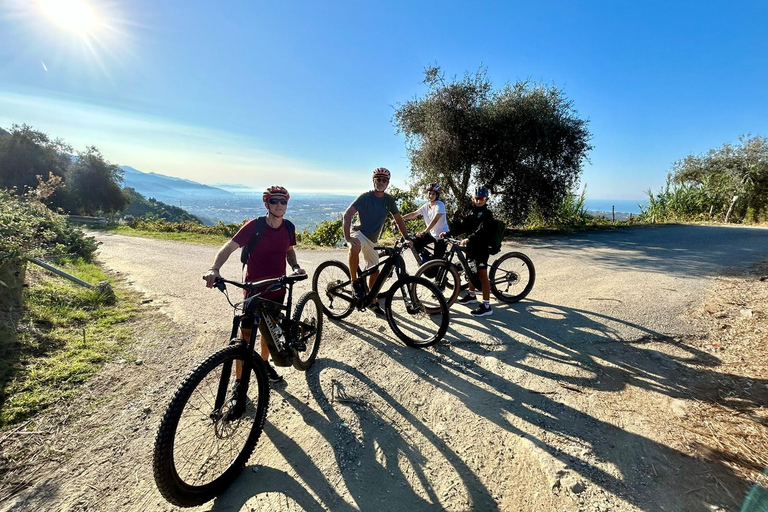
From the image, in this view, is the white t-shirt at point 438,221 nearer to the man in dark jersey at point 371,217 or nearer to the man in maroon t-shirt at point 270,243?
the man in dark jersey at point 371,217

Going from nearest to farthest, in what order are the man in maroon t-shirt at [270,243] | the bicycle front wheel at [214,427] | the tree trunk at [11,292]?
the bicycle front wheel at [214,427], the man in maroon t-shirt at [270,243], the tree trunk at [11,292]

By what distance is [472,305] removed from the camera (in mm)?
5637

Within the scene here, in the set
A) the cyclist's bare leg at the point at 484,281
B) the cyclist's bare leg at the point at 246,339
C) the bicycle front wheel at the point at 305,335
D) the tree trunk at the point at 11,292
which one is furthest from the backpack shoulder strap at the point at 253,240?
the tree trunk at the point at 11,292

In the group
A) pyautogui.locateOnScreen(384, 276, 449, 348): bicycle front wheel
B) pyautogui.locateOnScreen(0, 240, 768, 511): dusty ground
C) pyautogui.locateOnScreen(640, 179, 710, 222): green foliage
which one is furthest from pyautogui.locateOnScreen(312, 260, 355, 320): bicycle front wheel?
pyautogui.locateOnScreen(640, 179, 710, 222): green foliage

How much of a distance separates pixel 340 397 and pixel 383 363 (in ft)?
2.53

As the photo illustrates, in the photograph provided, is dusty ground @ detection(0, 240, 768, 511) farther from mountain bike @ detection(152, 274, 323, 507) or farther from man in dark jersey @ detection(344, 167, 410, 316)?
man in dark jersey @ detection(344, 167, 410, 316)

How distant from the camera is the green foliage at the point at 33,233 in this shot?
194 inches

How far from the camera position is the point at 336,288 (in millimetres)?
4992

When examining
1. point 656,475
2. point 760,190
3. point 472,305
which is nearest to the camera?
point 656,475

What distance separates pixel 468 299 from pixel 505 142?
339 inches

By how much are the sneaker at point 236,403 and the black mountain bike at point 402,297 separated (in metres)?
2.09

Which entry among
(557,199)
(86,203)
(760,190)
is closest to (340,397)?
(557,199)

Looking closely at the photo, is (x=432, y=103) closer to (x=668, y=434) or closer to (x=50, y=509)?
(x=668, y=434)

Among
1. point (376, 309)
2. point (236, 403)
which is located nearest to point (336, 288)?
point (376, 309)
